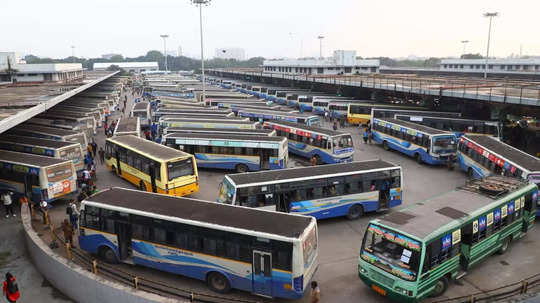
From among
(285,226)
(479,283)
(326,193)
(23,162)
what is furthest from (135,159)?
(479,283)

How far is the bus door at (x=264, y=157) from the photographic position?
20.6 metres

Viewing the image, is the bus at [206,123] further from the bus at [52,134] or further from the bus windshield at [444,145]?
the bus windshield at [444,145]

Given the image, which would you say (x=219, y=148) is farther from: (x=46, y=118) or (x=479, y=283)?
(x=46, y=118)

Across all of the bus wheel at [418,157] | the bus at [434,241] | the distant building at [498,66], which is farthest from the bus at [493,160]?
the distant building at [498,66]

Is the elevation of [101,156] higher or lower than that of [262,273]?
higher

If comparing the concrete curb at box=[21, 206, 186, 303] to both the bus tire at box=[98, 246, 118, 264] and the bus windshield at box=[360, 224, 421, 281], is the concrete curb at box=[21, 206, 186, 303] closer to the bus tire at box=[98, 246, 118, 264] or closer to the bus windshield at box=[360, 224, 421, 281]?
the bus tire at box=[98, 246, 118, 264]

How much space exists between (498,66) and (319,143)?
73077 mm

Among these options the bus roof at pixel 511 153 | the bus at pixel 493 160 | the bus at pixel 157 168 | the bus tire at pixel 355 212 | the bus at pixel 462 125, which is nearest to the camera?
the bus tire at pixel 355 212

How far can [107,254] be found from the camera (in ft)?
→ 38.9

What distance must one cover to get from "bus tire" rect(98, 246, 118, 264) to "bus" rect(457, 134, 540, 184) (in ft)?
51.1

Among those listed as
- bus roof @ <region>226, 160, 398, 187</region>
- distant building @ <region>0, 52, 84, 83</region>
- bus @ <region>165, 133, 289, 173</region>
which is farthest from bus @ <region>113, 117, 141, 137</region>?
distant building @ <region>0, 52, 84, 83</region>

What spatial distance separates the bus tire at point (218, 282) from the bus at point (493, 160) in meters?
12.6

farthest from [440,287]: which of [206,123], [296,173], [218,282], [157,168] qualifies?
[206,123]

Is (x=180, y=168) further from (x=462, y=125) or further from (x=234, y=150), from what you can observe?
(x=462, y=125)
